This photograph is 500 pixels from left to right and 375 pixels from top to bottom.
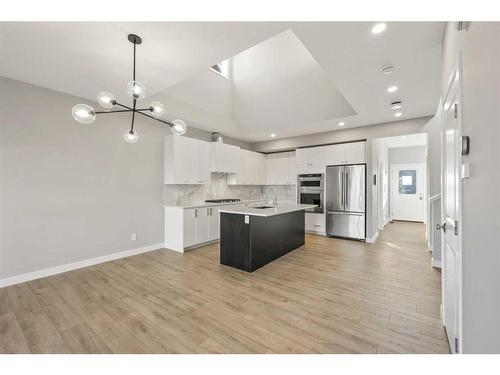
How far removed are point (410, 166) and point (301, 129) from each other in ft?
17.5

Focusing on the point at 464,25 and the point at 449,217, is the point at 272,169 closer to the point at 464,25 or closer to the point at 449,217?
the point at 449,217

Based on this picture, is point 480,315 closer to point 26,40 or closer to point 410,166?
point 26,40

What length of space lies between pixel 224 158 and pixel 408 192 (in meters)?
7.14

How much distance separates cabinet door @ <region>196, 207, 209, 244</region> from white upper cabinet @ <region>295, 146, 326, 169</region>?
9.65 feet

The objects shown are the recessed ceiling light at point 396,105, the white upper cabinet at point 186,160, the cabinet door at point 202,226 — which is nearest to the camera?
the recessed ceiling light at point 396,105

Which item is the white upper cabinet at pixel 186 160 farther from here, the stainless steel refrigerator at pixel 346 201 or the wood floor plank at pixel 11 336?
the stainless steel refrigerator at pixel 346 201

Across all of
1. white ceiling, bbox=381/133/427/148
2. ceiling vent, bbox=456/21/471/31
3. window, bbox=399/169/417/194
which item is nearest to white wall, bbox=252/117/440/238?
white ceiling, bbox=381/133/427/148

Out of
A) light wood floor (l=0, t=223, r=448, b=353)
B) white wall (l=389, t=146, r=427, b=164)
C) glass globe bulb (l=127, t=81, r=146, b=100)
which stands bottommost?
light wood floor (l=0, t=223, r=448, b=353)

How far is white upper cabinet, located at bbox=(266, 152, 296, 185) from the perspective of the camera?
21.7 feet

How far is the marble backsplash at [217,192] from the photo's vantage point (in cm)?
492

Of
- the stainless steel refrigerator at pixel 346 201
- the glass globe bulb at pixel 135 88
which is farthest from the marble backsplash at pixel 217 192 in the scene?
A: the glass globe bulb at pixel 135 88

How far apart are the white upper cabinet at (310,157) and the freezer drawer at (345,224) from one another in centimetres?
134

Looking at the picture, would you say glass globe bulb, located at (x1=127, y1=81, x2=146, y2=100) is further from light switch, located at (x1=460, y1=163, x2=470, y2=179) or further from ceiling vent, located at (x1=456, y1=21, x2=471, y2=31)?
light switch, located at (x1=460, y1=163, x2=470, y2=179)
